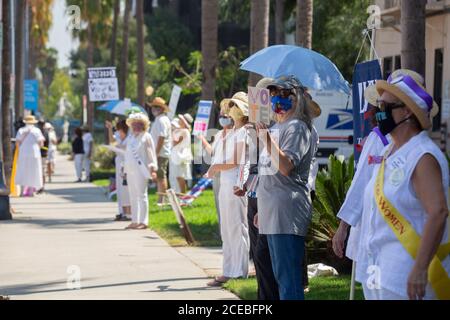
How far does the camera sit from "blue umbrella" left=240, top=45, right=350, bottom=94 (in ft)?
36.0

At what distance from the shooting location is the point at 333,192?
11.9 m

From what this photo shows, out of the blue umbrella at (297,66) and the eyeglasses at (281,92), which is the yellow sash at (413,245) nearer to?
the eyeglasses at (281,92)

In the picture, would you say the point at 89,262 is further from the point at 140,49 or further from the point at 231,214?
the point at 140,49

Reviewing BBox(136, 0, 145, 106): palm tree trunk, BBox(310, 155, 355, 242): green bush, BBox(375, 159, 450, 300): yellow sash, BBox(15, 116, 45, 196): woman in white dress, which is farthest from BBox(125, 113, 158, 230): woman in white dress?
BBox(136, 0, 145, 106): palm tree trunk

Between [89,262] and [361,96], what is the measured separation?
492 cm

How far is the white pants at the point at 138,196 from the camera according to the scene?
17.0 metres

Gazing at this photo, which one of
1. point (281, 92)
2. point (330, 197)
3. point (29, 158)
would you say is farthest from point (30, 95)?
point (281, 92)

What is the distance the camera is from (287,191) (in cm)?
780

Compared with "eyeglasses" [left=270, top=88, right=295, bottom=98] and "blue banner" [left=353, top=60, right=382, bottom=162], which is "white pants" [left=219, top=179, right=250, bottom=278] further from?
"eyeglasses" [left=270, top=88, right=295, bottom=98]

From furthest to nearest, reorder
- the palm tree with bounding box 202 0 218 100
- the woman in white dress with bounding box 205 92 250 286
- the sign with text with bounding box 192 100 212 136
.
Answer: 1. the palm tree with bounding box 202 0 218 100
2. the sign with text with bounding box 192 100 212 136
3. the woman in white dress with bounding box 205 92 250 286

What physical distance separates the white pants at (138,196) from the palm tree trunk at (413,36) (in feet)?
25.5

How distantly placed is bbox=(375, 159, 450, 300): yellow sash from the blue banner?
11.1 ft
